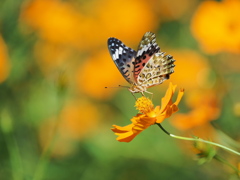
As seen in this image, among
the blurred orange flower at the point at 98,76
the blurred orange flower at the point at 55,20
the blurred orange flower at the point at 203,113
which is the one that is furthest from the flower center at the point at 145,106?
the blurred orange flower at the point at 98,76

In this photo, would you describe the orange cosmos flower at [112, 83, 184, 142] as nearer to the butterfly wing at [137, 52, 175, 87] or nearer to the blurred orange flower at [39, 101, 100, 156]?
the butterfly wing at [137, 52, 175, 87]

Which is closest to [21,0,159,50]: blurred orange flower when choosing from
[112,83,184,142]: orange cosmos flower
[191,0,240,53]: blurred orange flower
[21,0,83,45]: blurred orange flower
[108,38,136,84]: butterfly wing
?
[21,0,83,45]: blurred orange flower

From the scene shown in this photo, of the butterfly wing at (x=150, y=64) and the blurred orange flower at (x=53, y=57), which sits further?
the blurred orange flower at (x=53, y=57)

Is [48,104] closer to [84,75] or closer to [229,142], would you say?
[84,75]

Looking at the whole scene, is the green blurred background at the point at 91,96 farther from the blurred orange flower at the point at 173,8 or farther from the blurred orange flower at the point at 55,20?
the blurred orange flower at the point at 173,8

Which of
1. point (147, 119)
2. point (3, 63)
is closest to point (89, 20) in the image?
point (3, 63)

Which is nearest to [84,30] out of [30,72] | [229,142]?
[30,72]
